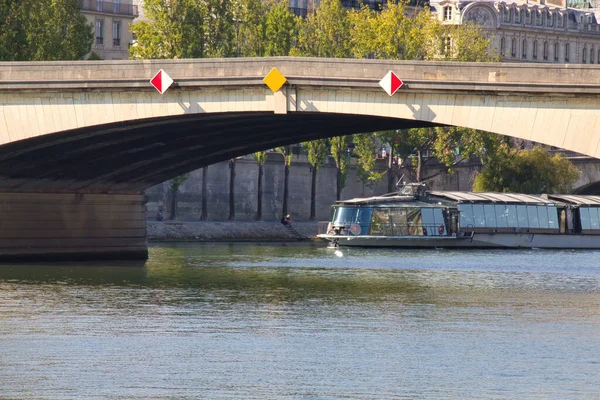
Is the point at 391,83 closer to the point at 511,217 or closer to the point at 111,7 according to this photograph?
the point at 511,217

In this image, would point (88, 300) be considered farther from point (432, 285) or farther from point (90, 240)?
point (90, 240)

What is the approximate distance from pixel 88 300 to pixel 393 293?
10.2 meters

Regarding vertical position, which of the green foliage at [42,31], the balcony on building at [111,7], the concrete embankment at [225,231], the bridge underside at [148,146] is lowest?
the concrete embankment at [225,231]

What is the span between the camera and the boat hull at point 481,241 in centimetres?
8956

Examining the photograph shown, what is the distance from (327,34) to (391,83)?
5717 centimetres

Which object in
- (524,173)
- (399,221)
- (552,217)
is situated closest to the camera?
(399,221)

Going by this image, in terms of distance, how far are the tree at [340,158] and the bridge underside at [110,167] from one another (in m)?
38.4

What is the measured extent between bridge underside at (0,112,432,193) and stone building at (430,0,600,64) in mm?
92179

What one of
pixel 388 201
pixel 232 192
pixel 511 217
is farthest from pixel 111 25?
pixel 511 217

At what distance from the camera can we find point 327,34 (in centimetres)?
10531

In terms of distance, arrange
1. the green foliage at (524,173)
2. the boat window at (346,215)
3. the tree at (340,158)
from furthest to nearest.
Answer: the tree at (340,158) → the green foliage at (524,173) → the boat window at (346,215)

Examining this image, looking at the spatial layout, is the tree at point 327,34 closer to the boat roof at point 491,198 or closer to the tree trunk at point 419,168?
the tree trunk at point 419,168

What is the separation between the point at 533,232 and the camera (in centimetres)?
9469

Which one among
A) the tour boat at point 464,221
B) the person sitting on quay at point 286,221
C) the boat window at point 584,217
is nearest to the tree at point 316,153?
the person sitting on quay at point 286,221
